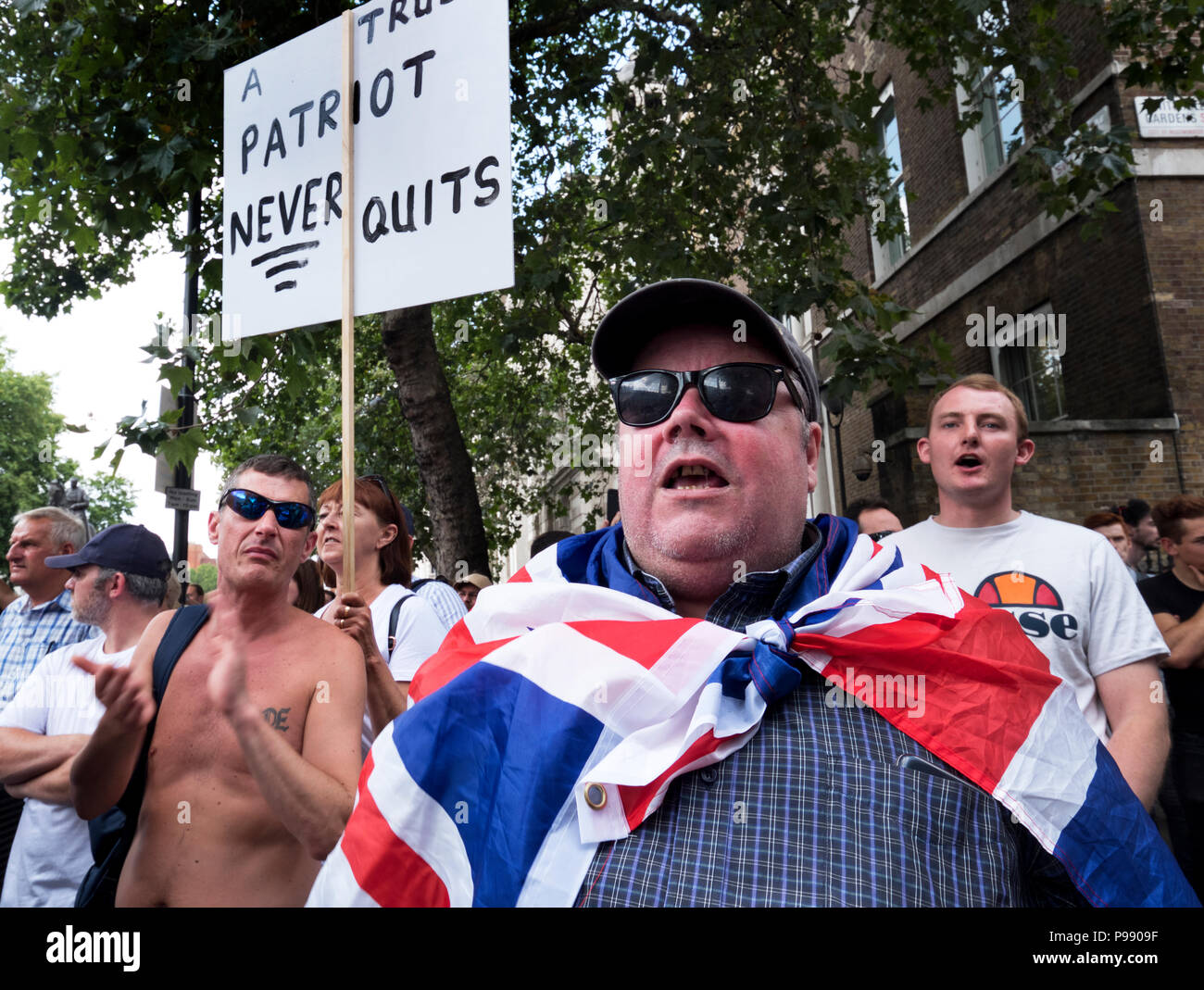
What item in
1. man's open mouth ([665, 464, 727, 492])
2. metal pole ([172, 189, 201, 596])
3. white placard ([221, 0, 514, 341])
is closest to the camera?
man's open mouth ([665, 464, 727, 492])

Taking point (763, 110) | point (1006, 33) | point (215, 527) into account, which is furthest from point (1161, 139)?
point (215, 527)

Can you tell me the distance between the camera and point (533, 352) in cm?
1139

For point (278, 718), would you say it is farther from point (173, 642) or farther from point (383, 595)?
point (383, 595)

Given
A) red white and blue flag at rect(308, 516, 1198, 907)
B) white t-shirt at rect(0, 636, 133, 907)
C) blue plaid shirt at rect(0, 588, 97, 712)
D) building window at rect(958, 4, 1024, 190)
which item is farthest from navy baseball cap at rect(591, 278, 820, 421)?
building window at rect(958, 4, 1024, 190)

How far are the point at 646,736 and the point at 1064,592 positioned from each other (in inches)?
74.9

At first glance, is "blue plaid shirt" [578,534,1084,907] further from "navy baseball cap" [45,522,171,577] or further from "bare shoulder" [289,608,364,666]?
"navy baseball cap" [45,522,171,577]

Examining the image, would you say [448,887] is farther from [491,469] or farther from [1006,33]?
[491,469]

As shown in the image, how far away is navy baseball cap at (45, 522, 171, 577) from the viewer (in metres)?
3.64

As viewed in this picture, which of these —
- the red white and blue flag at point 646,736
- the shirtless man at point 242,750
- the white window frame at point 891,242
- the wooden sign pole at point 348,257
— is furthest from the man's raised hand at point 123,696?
the white window frame at point 891,242

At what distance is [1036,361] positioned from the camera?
12445 mm

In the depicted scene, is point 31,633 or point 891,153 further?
point 891,153

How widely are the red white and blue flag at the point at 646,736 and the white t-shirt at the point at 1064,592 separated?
4.11 feet

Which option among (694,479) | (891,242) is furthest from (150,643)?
(891,242)
